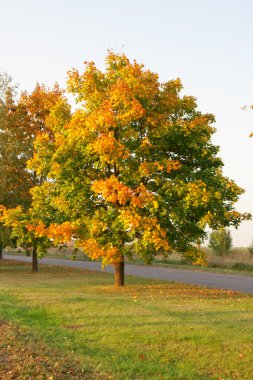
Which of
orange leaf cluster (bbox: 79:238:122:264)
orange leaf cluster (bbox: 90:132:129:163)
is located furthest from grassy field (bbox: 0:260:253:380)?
orange leaf cluster (bbox: 90:132:129:163)

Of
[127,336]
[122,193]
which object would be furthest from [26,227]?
[127,336]

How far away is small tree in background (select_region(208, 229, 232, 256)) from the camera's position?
46.0 metres

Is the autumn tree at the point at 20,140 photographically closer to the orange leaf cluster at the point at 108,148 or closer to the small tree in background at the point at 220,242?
the orange leaf cluster at the point at 108,148

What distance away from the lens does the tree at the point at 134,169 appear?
17016mm

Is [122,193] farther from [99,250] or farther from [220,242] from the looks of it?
[220,242]

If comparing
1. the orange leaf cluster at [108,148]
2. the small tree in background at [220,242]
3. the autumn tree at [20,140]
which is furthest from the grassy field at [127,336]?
the small tree in background at [220,242]

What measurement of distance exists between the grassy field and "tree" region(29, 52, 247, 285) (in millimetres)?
2390

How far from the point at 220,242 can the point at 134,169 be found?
30.4 metres

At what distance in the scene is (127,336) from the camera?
33.7 feet

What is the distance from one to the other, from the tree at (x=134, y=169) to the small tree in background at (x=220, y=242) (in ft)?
89.9

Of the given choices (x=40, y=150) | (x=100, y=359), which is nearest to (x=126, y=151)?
(x=40, y=150)

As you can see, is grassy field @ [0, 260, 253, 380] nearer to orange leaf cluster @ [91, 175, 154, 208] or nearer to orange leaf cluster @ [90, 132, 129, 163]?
orange leaf cluster @ [91, 175, 154, 208]

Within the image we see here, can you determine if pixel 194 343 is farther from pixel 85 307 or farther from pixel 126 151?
pixel 126 151

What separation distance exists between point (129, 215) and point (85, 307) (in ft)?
12.0
